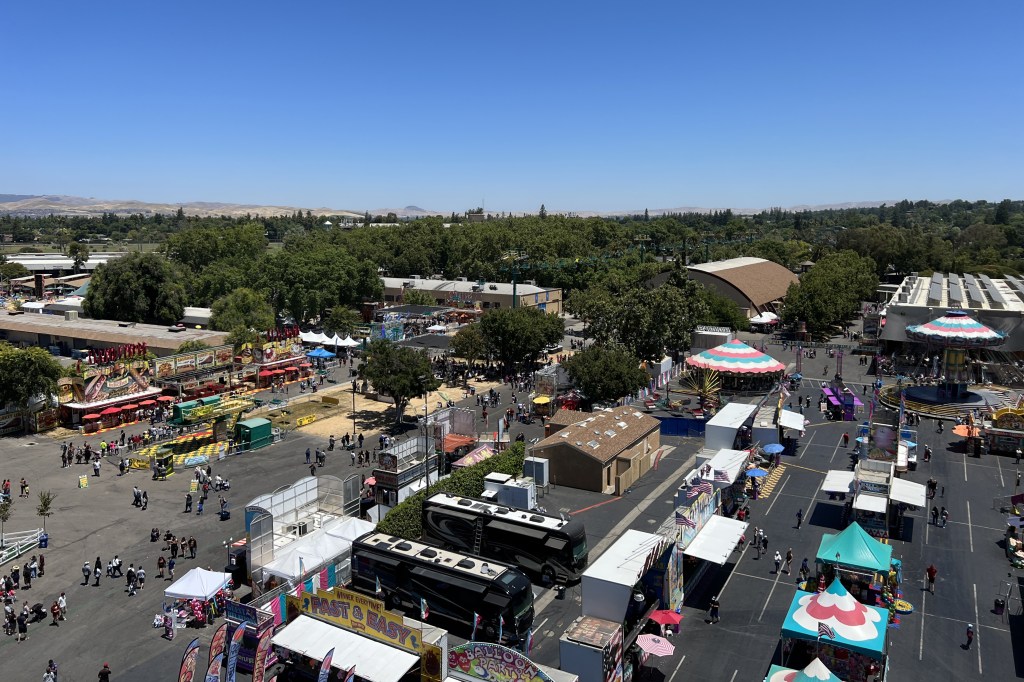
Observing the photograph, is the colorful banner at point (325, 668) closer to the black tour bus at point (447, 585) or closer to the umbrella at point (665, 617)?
the black tour bus at point (447, 585)

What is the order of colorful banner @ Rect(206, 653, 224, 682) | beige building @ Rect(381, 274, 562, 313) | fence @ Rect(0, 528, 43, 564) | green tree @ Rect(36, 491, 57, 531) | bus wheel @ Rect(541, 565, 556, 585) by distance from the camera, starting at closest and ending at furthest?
1. colorful banner @ Rect(206, 653, 224, 682)
2. bus wheel @ Rect(541, 565, 556, 585)
3. fence @ Rect(0, 528, 43, 564)
4. green tree @ Rect(36, 491, 57, 531)
5. beige building @ Rect(381, 274, 562, 313)

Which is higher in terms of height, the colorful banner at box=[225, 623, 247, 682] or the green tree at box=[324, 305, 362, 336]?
the green tree at box=[324, 305, 362, 336]

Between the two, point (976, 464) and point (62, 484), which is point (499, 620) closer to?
point (62, 484)

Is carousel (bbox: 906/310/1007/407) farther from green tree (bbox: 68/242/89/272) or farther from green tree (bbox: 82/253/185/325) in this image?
green tree (bbox: 68/242/89/272)

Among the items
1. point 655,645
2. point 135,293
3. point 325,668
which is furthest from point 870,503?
point 135,293

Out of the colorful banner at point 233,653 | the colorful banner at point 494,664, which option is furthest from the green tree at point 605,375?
the colorful banner at point 233,653

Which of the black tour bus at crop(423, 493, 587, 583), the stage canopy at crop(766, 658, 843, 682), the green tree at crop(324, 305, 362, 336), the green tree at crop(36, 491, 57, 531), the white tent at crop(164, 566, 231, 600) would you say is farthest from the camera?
the green tree at crop(324, 305, 362, 336)

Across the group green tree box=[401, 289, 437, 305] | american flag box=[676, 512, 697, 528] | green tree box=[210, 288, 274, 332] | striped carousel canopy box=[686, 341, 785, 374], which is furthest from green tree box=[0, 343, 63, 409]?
green tree box=[401, 289, 437, 305]

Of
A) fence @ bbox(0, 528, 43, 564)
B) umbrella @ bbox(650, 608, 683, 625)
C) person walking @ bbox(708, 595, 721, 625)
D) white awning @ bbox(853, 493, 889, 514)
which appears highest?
white awning @ bbox(853, 493, 889, 514)
